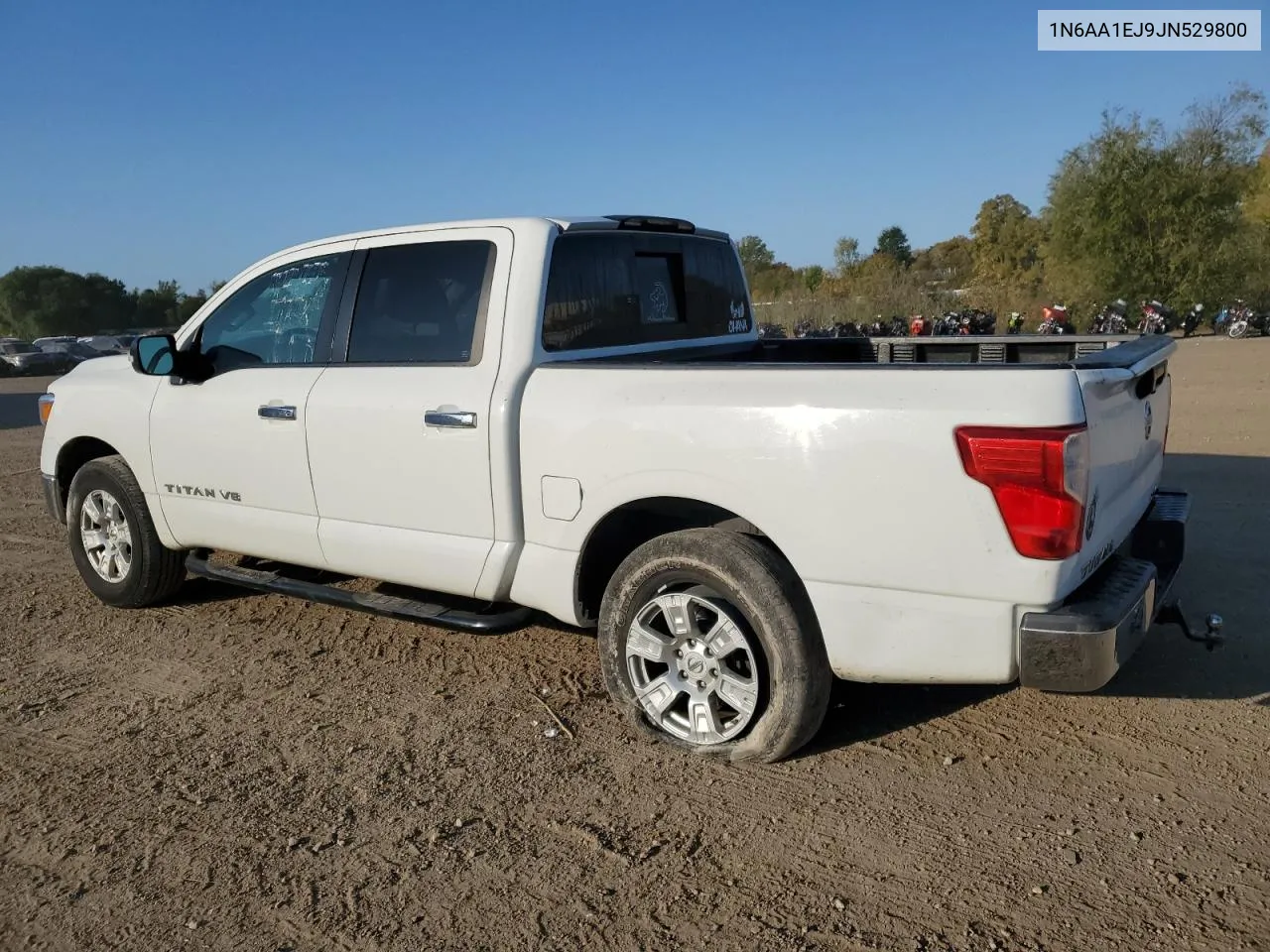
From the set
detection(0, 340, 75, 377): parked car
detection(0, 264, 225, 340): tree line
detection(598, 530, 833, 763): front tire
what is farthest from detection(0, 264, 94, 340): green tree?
detection(598, 530, 833, 763): front tire

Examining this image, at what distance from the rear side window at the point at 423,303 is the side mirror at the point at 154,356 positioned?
3.61ft

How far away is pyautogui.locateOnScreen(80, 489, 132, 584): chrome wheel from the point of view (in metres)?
5.73

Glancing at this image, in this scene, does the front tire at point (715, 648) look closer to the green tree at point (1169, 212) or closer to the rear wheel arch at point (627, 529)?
the rear wheel arch at point (627, 529)

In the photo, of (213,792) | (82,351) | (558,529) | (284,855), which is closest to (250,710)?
(213,792)

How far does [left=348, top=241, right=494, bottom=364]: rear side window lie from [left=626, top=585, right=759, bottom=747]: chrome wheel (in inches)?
51.8

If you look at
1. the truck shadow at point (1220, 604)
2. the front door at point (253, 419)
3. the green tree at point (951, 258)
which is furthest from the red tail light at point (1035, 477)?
the green tree at point (951, 258)

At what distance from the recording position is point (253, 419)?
16.0 ft

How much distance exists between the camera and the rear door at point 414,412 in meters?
4.19

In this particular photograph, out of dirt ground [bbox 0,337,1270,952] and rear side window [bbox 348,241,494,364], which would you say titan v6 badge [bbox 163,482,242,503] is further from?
rear side window [bbox 348,241,494,364]

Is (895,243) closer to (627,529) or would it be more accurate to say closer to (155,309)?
(155,309)

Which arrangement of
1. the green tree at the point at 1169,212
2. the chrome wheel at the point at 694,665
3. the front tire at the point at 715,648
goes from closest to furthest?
the front tire at the point at 715,648 < the chrome wheel at the point at 694,665 < the green tree at the point at 1169,212

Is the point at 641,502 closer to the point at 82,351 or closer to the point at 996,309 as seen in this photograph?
the point at 996,309

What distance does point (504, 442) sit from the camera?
4.02 metres

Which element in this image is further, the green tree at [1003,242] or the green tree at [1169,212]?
the green tree at [1003,242]
